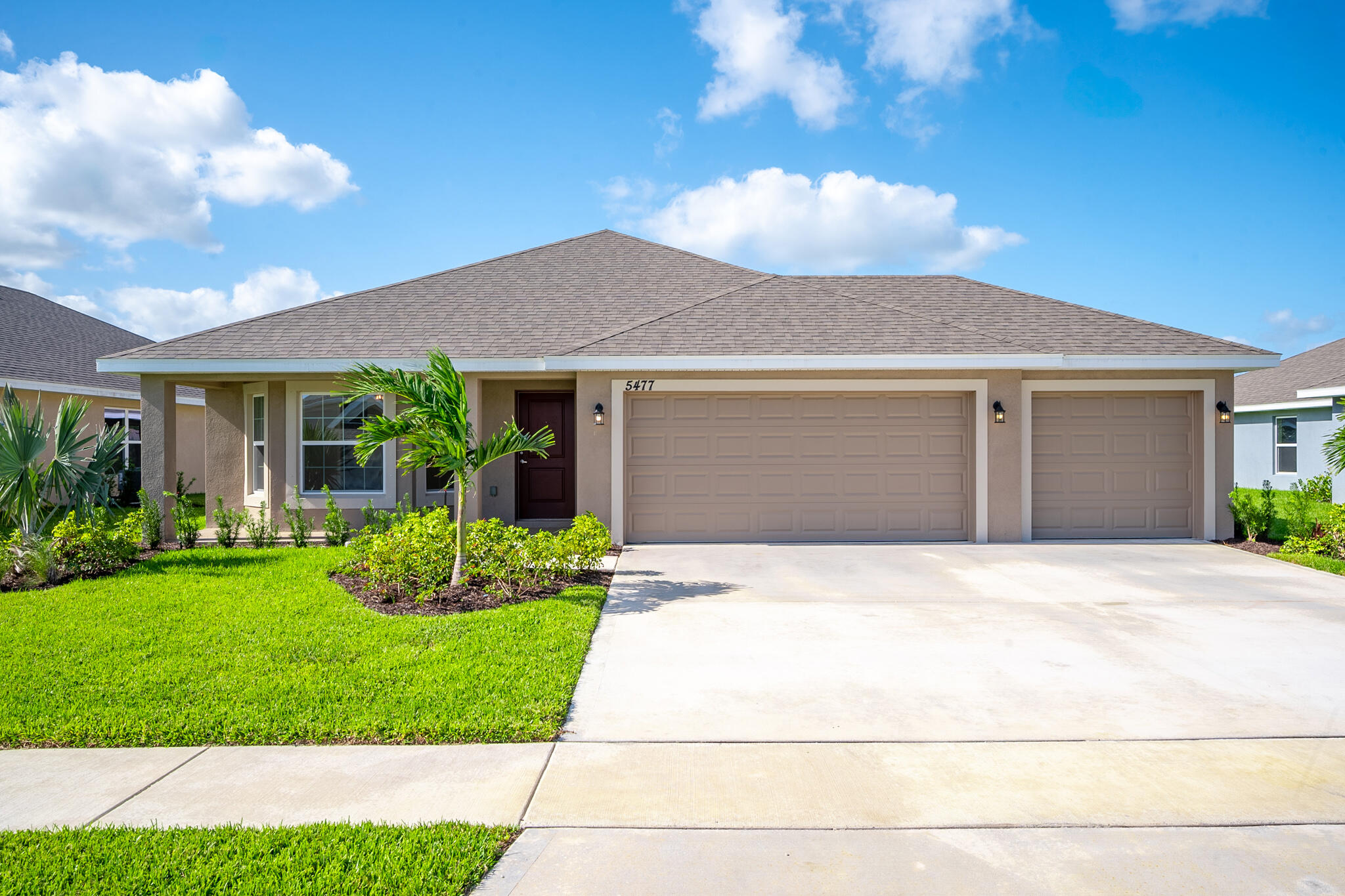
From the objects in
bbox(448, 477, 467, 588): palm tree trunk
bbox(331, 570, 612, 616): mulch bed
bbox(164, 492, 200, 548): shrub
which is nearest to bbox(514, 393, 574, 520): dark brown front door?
bbox(331, 570, 612, 616): mulch bed

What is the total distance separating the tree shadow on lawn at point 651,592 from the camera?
7.09 m

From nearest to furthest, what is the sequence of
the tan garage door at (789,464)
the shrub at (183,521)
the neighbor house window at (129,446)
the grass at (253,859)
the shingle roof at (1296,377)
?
the grass at (253,859) < the shrub at (183,521) < the tan garage door at (789,464) < the neighbor house window at (129,446) < the shingle roof at (1296,377)

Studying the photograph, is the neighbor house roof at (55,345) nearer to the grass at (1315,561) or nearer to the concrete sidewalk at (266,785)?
the concrete sidewalk at (266,785)

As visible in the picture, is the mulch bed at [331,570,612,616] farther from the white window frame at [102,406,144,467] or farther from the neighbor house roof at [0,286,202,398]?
the white window frame at [102,406,144,467]

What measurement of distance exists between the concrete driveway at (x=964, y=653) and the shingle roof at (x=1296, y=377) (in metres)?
9.99

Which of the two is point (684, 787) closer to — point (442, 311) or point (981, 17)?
point (442, 311)

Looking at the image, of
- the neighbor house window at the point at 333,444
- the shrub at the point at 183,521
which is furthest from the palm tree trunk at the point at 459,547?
the shrub at the point at 183,521

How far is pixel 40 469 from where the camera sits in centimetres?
883

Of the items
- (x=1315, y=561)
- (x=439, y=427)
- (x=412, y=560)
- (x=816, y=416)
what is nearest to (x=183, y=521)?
(x=412, y=560)

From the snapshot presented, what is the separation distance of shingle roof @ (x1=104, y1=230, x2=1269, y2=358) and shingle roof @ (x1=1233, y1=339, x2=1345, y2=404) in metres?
6.83

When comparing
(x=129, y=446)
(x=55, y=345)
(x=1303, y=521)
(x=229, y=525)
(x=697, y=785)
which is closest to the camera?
(x=697, y=785)

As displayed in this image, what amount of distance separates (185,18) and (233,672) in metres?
11.4

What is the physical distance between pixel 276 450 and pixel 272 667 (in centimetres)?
771

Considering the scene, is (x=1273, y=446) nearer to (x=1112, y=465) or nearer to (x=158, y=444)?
(x=1112, y=465)
